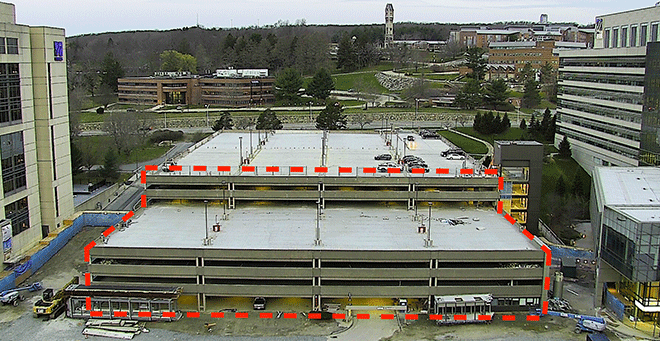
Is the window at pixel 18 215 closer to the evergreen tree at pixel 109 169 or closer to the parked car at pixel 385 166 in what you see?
the evergreen tree at pixel 109 169

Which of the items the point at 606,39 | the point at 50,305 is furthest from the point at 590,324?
the point at 606,39

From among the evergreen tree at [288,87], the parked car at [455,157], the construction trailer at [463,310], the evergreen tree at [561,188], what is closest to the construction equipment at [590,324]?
the construction trailer at [463,310]

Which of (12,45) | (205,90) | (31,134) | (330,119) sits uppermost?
(12,45)

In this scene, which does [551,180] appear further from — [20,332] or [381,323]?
[20,332]

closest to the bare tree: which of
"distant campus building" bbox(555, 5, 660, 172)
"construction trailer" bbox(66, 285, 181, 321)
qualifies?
"distant campus building" bbox(555, 5, 660, 172)

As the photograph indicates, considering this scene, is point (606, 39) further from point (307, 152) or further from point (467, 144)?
point (307, 152)

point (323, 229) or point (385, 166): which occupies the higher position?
point (385, 166)

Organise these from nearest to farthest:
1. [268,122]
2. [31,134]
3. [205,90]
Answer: [31,134], [268,122], [205,90]
